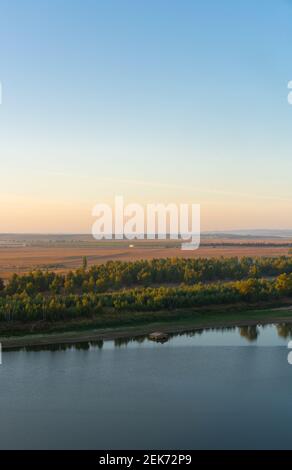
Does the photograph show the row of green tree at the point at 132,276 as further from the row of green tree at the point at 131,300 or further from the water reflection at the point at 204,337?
the water reflection at the point at 204,337

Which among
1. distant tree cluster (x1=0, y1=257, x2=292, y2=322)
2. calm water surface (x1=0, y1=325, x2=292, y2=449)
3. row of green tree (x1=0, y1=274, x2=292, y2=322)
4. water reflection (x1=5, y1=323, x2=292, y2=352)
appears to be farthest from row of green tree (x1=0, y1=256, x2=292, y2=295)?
calm water surface (x1=0, y1=325, x2=292, y2=449)

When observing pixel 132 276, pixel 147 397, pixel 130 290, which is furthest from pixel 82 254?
pixel 147 397

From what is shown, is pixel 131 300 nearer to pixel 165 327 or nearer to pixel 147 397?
pixel 165 327

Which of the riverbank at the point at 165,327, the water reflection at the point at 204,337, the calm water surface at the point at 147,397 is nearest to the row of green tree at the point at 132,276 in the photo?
the riverbank at the point at 165,327

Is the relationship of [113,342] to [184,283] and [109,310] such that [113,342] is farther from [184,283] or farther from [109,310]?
[184,283]

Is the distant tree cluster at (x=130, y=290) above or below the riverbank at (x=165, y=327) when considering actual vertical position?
above

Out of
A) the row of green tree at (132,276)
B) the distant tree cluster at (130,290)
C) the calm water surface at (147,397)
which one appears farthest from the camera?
the row of green tree at (132,276)

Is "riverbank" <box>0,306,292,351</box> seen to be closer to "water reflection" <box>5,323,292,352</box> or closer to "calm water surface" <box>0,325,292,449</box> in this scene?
"water reflection" <box>5,323,292,352</box>
